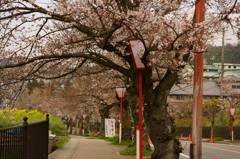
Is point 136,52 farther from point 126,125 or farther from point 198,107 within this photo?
point 126,125

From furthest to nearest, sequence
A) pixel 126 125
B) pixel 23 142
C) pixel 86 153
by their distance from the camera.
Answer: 1. pixel 126 125
2. pixel 86 153
3. pixel 23 142

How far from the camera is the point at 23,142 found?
7.49 metres

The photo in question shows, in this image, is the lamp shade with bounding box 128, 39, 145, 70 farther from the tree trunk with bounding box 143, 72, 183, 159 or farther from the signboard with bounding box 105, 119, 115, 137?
the signboard with bounding box 105, 119, 115, 137

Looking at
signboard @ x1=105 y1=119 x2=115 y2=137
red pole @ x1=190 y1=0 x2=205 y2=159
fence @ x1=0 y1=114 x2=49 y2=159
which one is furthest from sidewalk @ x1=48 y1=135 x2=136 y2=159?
signboard @ x1=105 y1=119 x2=115 y2=137

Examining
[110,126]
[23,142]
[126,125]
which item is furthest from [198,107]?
[110,126]

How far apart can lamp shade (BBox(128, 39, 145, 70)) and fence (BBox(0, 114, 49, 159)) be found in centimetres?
314

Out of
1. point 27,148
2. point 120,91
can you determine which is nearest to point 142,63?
point 27,148

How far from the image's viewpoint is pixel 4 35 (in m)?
9.43

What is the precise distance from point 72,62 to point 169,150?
5845 mm

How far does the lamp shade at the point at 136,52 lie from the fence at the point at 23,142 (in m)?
3.14

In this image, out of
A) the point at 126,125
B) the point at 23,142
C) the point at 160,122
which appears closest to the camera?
the point at 23,142

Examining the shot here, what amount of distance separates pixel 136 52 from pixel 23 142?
393 cm

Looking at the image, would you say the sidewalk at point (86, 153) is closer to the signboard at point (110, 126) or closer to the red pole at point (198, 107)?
the red pole at point (198, 107)

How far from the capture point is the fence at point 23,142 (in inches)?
236
